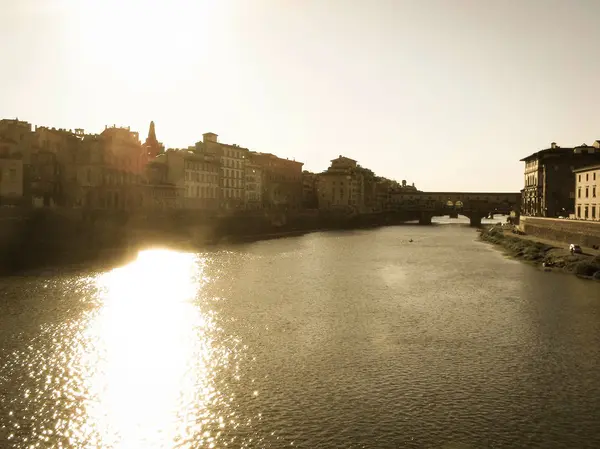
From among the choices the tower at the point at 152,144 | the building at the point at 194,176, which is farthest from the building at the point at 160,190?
the tower at the point at 152,144

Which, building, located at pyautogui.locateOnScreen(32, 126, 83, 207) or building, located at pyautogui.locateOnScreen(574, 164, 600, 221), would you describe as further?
building, located at pyautogui.locateOnScreen(32, 126, 83, 207)

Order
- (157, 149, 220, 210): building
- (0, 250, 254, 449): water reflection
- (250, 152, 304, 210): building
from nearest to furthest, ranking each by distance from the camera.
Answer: (0, 250, 254, 449): water reflection, (157, 149, 220, 210): building, (250, 152, 304, 210): building

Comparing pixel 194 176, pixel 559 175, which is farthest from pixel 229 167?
pixel 559 175

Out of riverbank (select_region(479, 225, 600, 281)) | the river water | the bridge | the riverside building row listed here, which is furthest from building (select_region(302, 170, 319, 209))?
the river water

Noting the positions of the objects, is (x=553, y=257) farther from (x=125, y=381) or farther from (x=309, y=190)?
(x=309, y=190)

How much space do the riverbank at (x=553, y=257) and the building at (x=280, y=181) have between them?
70452 mm

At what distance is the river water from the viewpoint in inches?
658

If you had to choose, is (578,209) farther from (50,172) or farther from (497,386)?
(50,172)

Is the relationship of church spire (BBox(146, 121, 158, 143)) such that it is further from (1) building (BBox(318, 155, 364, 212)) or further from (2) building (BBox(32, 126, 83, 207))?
(1) building (BBox(318, 155, 364, 212))

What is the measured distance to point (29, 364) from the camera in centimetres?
2230

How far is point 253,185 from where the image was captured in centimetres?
12975

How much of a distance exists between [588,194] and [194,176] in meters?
66.0

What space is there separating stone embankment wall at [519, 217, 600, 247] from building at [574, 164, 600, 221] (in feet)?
13.1

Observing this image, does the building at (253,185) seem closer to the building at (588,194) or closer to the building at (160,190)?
the building at (160,190)
